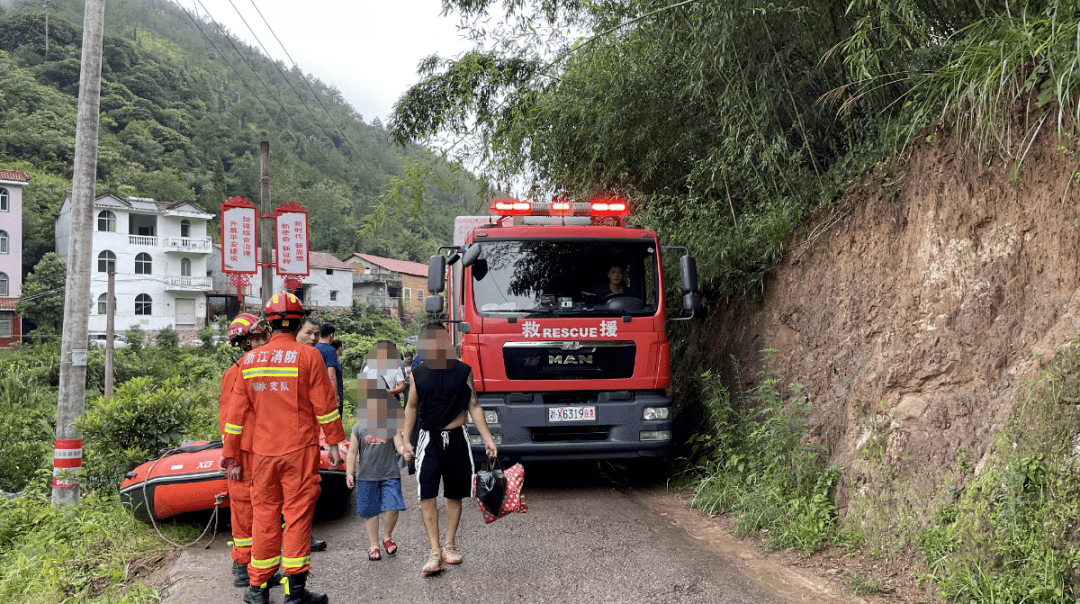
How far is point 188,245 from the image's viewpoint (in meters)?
49.5

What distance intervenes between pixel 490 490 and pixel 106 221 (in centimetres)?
4980

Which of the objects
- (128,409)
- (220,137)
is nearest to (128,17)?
(220,137)

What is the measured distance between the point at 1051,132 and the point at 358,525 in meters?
6.01

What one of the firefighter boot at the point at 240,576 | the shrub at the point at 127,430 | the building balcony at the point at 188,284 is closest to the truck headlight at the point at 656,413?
the firefighter boot at the point at 240,576

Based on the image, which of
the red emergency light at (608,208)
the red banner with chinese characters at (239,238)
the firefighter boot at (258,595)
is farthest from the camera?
the red banner with chinese characters at (239,238)

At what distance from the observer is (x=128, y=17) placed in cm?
10512

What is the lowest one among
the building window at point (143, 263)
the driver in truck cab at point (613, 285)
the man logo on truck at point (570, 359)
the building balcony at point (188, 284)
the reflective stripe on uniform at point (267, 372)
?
the man logo on truck at point (570, 359)

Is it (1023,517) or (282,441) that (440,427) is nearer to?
(282,441)

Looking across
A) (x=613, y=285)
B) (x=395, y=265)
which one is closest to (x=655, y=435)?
(x=613, y=285)

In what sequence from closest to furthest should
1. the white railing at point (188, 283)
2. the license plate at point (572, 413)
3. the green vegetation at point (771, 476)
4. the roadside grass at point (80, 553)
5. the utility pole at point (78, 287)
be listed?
1. the roadside grass at point (80, 553)
2. the green vegetation at point (771, 476)
3. the license plate at point (572, 413)
4. the utility pole at point (78, 287)
5. the white railing at point (188, 283)

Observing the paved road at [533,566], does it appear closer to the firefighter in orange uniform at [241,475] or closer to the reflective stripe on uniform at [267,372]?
the firefighter in orange uniform at [241,475]

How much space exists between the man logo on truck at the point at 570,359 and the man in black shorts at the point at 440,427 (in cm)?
A: 208

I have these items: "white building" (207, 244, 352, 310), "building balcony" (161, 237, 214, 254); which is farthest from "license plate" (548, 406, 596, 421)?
"white building" (207, 244, 352, 310)

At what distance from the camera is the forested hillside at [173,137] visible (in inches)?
2218
